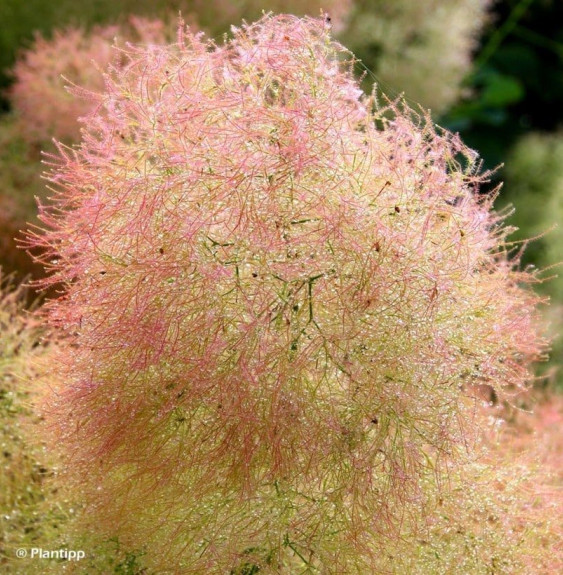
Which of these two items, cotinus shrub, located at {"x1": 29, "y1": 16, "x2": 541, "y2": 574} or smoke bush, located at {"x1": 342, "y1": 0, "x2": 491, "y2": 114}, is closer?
cotinus shrub, located at {"x1": 29, "y1": 16, "x2": 541, "y2": 574}

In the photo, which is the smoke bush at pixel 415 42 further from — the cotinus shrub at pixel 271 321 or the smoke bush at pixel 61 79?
the cotinus shrub at pixel 271 321

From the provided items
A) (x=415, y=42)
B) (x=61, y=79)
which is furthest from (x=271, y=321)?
(x=415, y=42)

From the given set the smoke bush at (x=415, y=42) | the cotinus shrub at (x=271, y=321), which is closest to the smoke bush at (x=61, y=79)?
the smoke bush at (x=415, y=42)

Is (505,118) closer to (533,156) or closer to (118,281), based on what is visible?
(533,156)

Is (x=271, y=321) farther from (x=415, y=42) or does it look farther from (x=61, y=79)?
(x=415, y=42)

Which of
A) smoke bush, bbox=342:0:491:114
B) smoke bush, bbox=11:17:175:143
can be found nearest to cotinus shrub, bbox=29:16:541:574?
smoke bush, bbox=11:17:175:143

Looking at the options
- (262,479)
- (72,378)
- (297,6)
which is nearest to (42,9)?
(297,6)

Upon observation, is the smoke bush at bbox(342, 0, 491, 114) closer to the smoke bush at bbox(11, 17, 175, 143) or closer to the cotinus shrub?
the smoke bush at bbox(11, 17, 175, 143)

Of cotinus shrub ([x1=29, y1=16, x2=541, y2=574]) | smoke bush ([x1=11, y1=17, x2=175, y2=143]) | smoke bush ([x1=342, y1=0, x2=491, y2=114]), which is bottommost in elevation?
cotinus shrub ([x1=29, y1=16, x2=541, y2=574])
